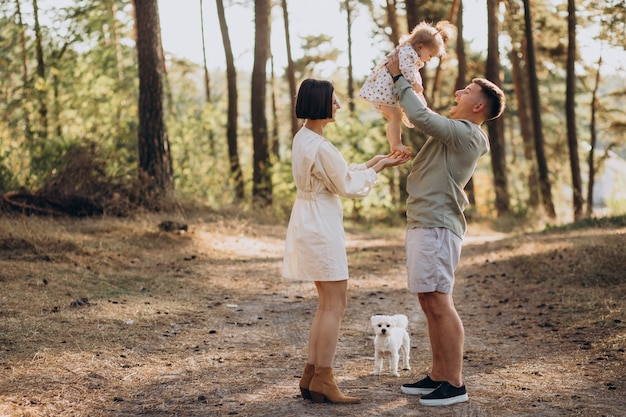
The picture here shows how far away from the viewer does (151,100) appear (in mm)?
15398

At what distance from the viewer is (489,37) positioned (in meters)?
24.6

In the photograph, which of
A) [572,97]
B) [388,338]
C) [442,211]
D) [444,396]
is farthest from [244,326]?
[572,97]

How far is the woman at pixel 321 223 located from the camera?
513cm

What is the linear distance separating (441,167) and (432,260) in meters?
0.62

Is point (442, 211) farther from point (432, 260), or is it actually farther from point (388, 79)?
point (388, 79)

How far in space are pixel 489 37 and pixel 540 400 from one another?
20.7m

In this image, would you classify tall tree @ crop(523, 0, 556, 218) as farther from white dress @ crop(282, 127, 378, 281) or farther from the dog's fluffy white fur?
white dress @ crop(282, 127, 378, 281)

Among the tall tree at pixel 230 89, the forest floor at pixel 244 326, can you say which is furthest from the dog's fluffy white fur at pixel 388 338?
the tall tree at pixel 230 89

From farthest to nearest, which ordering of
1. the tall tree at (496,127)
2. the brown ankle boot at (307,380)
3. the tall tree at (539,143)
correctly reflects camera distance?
1. the tall tree at (496,127)
2. the tall tree at (539,143)
3. the brown ankle boot at (307,380)

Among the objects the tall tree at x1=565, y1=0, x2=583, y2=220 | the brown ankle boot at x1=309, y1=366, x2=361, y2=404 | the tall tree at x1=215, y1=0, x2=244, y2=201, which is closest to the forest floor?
the brown ankle boot at x1=309, y1=366, x2=361, y2=404

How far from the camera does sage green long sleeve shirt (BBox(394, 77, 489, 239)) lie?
512 centimetres

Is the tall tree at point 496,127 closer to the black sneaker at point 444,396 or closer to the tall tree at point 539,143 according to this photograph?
the tall tree at point 539,143

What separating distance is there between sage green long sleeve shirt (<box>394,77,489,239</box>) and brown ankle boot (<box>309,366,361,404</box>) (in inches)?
44.7

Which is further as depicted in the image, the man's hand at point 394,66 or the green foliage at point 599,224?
the green foliage at point 599,224
